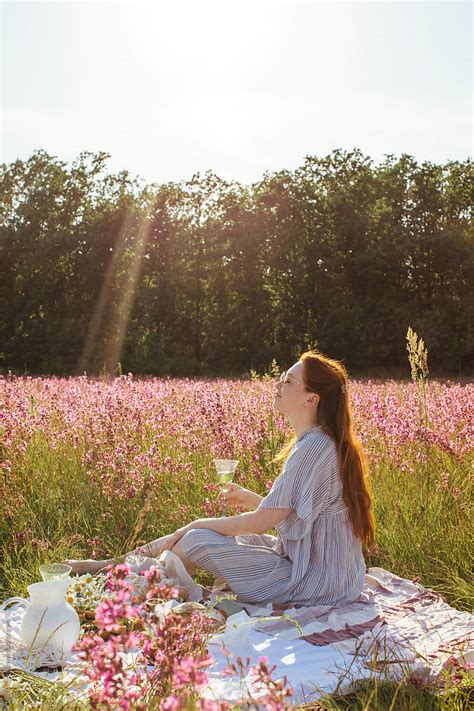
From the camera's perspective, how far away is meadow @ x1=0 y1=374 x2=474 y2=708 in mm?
4703

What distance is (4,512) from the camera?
17.5ft

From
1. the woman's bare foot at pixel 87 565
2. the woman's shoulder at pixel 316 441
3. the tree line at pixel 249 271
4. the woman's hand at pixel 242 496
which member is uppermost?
the tree line at pixel 249 271

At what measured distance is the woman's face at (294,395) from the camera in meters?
4.23

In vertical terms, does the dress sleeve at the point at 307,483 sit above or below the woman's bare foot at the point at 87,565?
above

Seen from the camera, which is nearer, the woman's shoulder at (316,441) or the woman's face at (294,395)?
the woman's shoulder at (316,441)

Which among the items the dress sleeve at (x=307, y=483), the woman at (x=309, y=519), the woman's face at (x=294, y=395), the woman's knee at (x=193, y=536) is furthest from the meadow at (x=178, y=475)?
the woman's face at (x=294, y=395)

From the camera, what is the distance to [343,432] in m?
4.16

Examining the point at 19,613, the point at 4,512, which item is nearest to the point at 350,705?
the point at 19,613

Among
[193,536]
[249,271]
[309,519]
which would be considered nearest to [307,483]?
[309,519]

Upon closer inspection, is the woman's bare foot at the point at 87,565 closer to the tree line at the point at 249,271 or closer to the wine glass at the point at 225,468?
the wine glass at the point at 225,468

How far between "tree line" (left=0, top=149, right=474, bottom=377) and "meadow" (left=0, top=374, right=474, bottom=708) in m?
16.9

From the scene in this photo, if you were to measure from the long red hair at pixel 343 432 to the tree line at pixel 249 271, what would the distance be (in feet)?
62.1

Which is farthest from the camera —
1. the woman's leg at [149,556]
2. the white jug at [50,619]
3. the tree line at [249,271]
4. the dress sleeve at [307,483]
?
the tree line at [249,271]

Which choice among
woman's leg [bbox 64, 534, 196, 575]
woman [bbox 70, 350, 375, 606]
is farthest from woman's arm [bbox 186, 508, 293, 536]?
woman's leg [bbox 64, 534, 196, 575]
